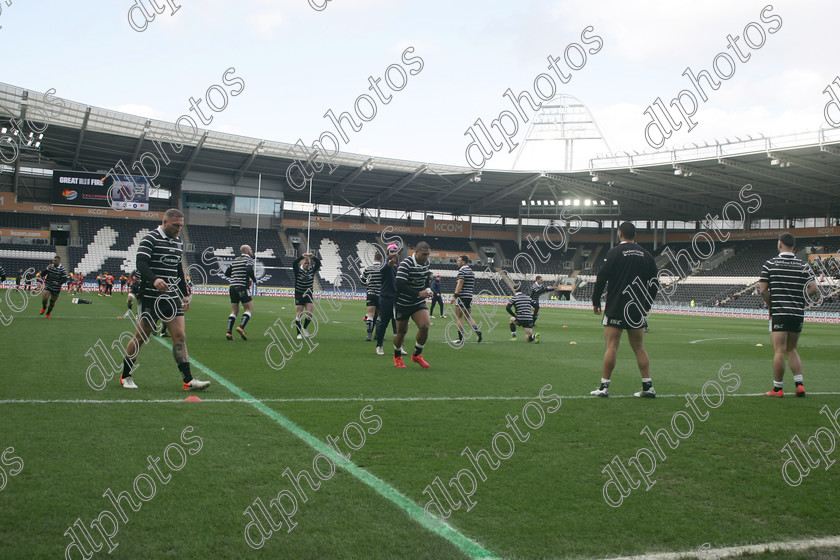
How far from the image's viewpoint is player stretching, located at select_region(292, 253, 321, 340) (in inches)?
525

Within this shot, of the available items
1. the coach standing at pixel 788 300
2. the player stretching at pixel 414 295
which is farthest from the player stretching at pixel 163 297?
the coach standing at pixel 788 300

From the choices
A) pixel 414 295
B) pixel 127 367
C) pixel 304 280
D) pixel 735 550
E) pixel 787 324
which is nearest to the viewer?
pixel 735 550

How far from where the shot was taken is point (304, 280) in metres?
13.6

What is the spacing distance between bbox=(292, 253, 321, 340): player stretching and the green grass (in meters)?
4.78

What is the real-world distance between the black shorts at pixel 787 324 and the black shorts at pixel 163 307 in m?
7.33

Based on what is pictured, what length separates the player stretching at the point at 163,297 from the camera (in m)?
6.78

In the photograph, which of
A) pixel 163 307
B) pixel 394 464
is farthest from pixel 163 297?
pixel 394 464

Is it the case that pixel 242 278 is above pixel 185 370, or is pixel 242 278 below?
above

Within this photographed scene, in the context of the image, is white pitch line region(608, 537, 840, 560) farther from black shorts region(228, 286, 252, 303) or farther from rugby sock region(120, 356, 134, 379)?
black shorts region(228, 286, 252, 303)

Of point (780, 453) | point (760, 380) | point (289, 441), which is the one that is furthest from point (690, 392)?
A: point (289, 441)

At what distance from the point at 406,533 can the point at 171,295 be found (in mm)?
4760

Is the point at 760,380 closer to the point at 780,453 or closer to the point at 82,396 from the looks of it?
the point at 780,453

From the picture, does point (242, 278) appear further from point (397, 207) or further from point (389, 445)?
point (397, 207)

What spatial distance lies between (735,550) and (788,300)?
5.80 m
